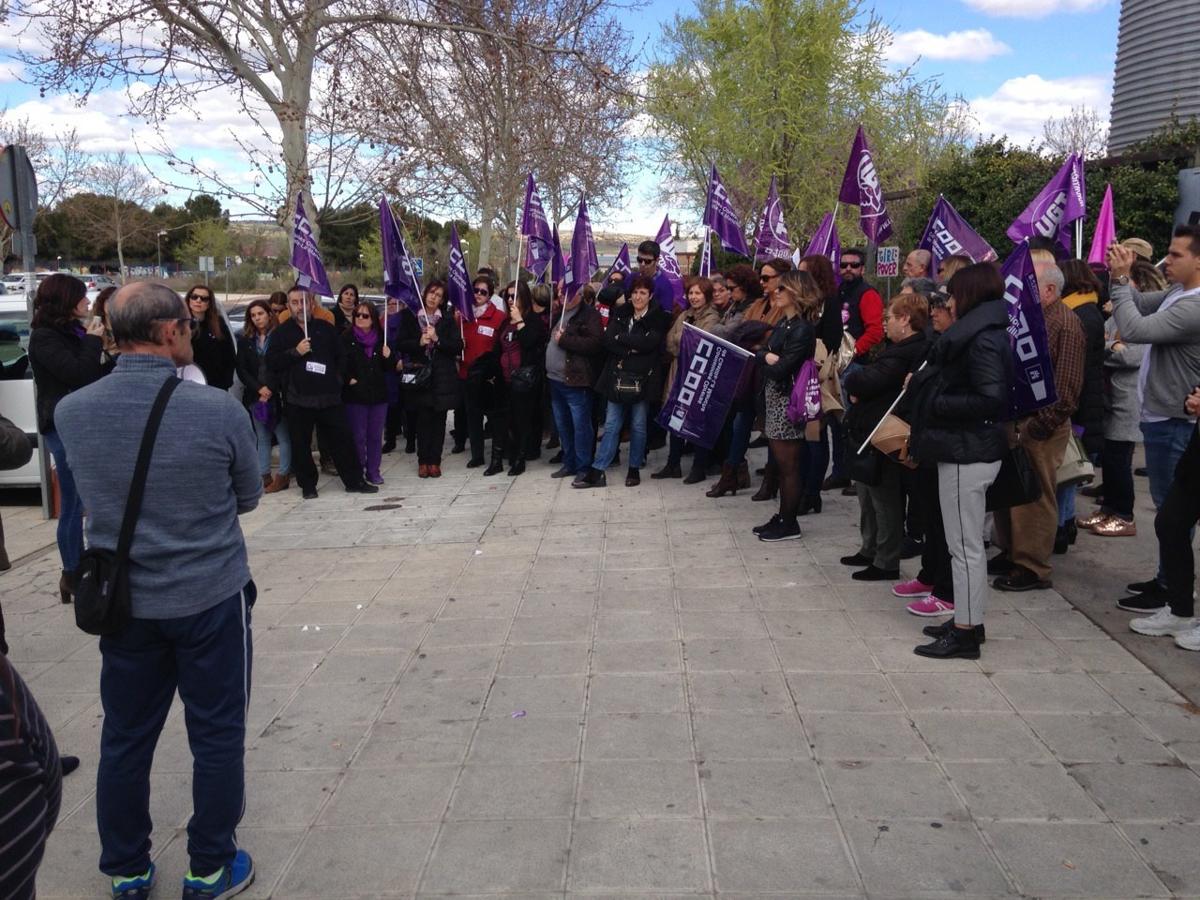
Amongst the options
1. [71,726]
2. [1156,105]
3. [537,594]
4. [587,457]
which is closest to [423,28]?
[587,457]

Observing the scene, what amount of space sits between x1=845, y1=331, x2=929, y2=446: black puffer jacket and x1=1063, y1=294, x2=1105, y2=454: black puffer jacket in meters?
1.11

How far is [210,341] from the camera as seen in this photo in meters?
8.99

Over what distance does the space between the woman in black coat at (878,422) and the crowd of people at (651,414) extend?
0.02 m

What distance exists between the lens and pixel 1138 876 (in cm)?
317

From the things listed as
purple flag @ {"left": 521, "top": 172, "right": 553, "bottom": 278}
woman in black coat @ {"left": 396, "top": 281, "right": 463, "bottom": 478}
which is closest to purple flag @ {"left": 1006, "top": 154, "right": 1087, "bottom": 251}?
purple flag @ {"left": 521, "top": 172, "right": 553, "bottom": 278}

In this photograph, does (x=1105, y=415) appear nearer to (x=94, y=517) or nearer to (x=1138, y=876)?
(x=1138, y=876)

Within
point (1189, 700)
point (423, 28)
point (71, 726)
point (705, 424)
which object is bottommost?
point (71, 726)

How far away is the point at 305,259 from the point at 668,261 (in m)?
3.99

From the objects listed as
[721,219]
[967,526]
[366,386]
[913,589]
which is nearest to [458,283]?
[366,386]

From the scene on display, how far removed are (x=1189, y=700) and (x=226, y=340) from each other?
789 centimetres

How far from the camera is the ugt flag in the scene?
343 inches

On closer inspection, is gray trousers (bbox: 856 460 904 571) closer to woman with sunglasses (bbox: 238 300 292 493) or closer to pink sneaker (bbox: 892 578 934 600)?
pink sneaker (bbox: 892 578 934 600)

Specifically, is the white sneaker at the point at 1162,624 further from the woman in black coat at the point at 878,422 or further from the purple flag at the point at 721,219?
the purple flag at the point at 721,219

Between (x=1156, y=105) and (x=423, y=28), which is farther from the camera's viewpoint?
(x=1156, y=105)
